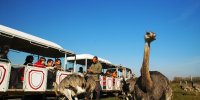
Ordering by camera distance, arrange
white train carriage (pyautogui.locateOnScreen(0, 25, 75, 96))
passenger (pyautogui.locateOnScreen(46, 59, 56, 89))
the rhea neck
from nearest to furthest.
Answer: the rhea neck < white train carriage (pyautogui.locateOnScreen(0, 25, 75, 96)) < passenger (pyautogui.locateOnScreen(46, 59, 56, 89))

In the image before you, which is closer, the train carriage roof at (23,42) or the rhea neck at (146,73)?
the rhea neck at (146,73)

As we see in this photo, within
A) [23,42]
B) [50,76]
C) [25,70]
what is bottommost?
[50,76]

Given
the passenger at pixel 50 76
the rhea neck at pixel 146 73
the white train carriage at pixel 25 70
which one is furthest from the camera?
the passenger at pixel 50 76

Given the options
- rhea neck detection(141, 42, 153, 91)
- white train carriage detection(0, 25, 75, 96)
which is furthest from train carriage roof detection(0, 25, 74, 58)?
rhea neck detection(141, 42, 153, 91)

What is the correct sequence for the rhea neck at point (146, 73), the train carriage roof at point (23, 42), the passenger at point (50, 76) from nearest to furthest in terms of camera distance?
the rhea neck at point (146, 73) → the train carriage roof at point (23, 42) → the passenger at point (50, 76)

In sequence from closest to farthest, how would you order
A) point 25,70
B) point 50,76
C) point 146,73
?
point 146,73 < point 25,70 < point 50,76

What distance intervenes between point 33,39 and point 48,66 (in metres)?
1.61

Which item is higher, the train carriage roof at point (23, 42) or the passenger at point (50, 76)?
the train carriage roof at point (23, 42)

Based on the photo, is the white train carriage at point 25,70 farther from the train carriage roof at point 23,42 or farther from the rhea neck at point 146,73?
the rhea neck at point 146,73

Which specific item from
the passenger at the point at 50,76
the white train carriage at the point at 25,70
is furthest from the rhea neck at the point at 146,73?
the passenger at the point at 50,76

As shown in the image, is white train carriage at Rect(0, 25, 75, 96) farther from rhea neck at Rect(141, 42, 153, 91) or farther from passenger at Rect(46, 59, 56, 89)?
rhea neck at Rect(141, 42, 153, 91)

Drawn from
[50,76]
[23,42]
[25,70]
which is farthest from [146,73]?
[23,42]

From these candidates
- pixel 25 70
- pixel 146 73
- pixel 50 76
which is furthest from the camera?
pixel 50 76

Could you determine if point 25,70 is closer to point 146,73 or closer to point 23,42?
point 23,42
